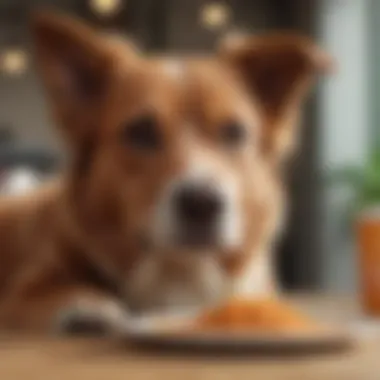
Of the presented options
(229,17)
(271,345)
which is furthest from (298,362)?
(229,17)

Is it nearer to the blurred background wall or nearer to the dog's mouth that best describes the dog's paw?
the dog's mouth

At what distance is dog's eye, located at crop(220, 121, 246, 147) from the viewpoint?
1501 mm

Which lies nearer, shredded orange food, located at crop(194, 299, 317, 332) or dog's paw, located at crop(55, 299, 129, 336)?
shredded orange food, located at crop(194, 299, 317, 332)

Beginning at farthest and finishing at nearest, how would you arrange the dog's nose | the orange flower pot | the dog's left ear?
the dog's left ear → the dog's nose → the orange flower pot

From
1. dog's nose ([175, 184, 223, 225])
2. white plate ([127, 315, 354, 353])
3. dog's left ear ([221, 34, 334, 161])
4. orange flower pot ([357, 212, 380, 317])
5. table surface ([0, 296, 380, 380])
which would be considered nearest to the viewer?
table surface ([0, 296, 380, 380])

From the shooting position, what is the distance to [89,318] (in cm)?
121

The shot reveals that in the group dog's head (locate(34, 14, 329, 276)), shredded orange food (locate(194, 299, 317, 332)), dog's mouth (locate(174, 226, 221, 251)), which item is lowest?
shredded orange food (locate(194, 299, 317, 332))

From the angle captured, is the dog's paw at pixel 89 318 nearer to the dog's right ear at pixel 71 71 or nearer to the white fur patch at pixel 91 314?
the white fur patch at pixel 91 314

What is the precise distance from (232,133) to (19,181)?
52 cm

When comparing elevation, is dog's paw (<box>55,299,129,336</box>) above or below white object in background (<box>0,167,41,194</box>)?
below

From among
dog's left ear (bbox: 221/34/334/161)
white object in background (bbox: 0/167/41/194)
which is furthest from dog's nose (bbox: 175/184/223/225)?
white object in background (bbox: 0/167/41/194)

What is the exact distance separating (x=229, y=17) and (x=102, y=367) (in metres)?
2.18

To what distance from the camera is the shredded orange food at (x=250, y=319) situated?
85 centimetres

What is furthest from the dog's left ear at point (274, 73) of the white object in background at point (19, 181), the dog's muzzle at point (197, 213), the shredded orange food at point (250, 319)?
the shredded orange food at point (250, 319)
